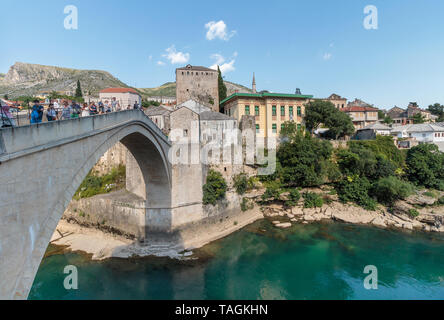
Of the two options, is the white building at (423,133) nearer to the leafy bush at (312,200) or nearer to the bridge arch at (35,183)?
the leafy bush at (312,200)

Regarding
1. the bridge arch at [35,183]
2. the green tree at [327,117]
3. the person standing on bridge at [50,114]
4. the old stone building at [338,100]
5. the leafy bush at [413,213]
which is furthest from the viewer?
the old stone building at [338,100]

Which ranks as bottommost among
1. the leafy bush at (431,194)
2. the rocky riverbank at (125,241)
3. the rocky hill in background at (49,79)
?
the rocky riverbank at (125,241)

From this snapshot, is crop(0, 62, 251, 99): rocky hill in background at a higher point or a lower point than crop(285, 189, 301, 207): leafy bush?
higher

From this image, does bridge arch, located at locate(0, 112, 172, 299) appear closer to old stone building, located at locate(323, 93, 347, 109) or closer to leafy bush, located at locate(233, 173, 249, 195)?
leafy bush, located at locate(233, 173, 249, 195)

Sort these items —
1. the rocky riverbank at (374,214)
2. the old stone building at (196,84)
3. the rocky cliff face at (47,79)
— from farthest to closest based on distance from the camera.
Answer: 1. the rocky cliff face at (47,79)
2. the old stone building at (196,84)
3. the rocky riverbank at (374,214)

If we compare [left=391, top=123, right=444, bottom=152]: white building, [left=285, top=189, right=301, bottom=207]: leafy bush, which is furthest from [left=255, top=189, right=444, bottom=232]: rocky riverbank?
[left=391, top=123, right=444, bottom=152]: white building

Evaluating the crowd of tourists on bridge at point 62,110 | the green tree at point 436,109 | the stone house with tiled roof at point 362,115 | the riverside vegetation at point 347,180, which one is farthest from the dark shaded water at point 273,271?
the green tree at point 436,109

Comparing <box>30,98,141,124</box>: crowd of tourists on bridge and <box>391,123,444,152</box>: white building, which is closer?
<box>30,98,141,124</box>: crowd of tourists on bridge
